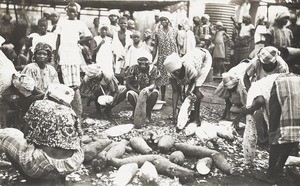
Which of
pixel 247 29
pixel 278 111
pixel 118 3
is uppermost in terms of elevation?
pixel 118 3

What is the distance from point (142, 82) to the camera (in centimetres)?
577

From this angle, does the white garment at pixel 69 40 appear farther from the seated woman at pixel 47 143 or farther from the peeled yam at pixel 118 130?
the seated woman at pixel 47 143

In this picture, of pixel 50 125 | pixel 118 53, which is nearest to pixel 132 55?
pixel 118 53

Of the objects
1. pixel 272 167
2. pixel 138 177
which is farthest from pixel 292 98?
pixel 138 177

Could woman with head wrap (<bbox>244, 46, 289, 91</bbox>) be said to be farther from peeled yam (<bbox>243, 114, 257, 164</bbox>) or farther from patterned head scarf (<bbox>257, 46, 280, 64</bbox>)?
peeled yam (<bbox>243, 114, 257, 164</bbox>)

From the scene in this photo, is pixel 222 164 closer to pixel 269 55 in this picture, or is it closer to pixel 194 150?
pixel 194 150

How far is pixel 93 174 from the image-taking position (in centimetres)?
369

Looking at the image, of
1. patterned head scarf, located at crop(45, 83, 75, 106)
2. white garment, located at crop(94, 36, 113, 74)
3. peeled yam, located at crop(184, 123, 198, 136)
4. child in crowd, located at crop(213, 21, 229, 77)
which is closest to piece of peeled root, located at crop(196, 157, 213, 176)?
peeled yam, located at crop(184, 123, 198, 136)

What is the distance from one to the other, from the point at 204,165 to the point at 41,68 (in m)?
2.37

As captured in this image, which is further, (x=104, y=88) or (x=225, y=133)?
(x=104, y=88)

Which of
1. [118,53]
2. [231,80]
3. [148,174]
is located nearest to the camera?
[148,174]

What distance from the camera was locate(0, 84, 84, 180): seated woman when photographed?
2.88 meters

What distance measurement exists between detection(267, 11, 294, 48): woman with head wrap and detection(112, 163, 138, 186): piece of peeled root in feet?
11.4

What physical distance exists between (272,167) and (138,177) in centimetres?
140
